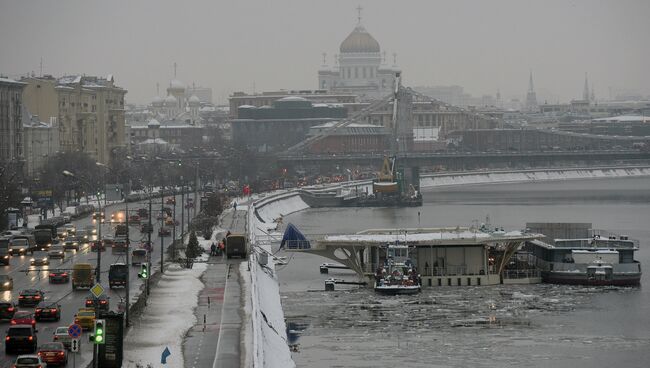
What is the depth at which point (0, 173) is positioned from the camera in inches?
2852

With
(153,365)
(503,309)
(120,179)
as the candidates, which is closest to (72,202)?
(120,179)

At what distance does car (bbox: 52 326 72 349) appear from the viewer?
33750 mm

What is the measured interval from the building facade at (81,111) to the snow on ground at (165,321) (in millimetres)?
66090

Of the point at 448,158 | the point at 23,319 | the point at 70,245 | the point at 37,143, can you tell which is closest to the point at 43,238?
the point at 70,245

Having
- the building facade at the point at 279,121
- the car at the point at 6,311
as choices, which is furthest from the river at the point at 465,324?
the building facade at the point at 279,121

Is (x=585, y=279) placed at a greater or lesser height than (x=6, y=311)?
lesser

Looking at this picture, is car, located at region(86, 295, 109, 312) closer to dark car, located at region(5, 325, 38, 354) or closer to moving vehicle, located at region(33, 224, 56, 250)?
dark car, located at region(5, 325, 38, 354)

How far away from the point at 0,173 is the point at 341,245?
74.8 feet

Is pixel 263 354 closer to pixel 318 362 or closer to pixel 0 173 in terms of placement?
pixel 318 362

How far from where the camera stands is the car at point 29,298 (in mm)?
40656

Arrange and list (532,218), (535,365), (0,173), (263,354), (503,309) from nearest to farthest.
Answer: (263,354), (535,365), (503,309), (0,173), (532,218)

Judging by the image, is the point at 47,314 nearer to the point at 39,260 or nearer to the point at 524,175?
the point at 39,260

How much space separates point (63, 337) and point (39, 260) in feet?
62.1

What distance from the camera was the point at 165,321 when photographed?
37.9 metres
